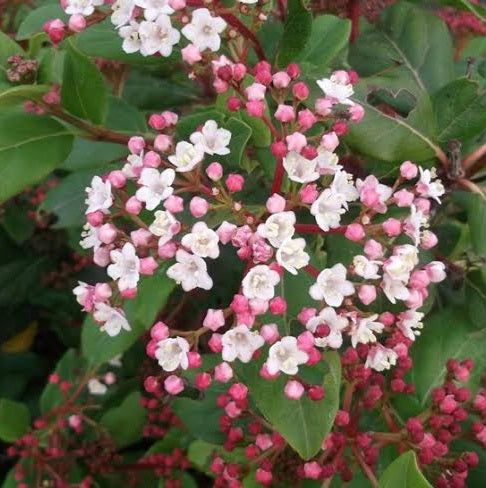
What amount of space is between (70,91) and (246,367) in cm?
57

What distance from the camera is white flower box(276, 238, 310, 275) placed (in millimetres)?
1099

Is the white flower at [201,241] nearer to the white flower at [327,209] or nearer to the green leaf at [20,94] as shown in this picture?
the white flower at [327,209]

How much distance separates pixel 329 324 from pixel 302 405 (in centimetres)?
14

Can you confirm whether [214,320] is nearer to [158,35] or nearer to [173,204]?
[173,204]

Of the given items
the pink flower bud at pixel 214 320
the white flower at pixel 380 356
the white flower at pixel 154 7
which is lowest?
the white flower at pixel 380 356

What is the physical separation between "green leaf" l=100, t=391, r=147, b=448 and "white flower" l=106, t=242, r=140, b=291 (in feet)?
2.96

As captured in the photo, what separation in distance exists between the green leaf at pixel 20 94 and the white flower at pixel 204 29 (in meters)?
0.28

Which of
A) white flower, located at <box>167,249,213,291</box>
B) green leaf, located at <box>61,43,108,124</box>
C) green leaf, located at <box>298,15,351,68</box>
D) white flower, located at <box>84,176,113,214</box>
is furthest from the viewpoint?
green leaf, located at <box>298,15,351,68</box>

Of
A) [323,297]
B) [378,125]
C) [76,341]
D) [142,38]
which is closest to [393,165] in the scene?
[378,125]

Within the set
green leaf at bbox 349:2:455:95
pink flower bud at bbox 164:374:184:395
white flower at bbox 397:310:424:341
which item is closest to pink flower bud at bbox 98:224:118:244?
pink flower bud at bbox 164:374:184:395

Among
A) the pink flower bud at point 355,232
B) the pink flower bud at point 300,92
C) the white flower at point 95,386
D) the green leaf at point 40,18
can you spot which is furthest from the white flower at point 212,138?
the white flower at point 95,386

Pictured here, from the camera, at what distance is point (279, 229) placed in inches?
43.9

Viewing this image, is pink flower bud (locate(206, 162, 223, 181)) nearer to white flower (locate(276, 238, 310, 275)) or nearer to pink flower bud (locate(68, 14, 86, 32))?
white flower (locate(276, 238, 310, 275))

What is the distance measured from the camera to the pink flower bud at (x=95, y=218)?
1.22 m
